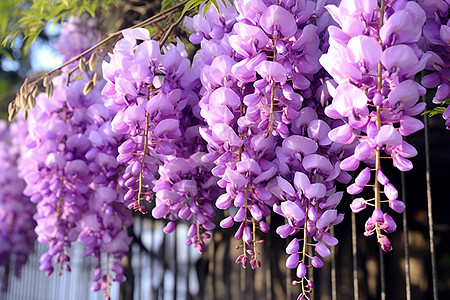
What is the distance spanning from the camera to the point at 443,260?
3400mm

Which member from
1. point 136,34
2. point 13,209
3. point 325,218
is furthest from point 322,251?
point 13,209

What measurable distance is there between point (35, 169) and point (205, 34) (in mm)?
717

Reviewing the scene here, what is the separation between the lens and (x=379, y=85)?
0.89 meters

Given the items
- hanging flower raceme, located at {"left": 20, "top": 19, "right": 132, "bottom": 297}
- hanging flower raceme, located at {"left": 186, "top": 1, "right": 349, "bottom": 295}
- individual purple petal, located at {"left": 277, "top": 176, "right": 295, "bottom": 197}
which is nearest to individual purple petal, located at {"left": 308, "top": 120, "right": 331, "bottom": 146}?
hanging flower raceme, located at {"left": 186, "top": 1, "right": 349, "bottom": 295}

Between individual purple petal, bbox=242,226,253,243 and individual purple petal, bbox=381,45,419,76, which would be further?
individual purple petal, bbox=242,226,253,243

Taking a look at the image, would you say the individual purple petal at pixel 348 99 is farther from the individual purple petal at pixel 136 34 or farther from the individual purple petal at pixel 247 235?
the individual purple petal at pixel 136 34

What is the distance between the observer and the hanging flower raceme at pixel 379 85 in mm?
876

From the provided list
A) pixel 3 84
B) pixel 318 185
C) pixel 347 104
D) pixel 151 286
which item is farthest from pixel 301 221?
pixel 3 84

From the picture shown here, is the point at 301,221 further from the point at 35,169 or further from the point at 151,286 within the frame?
the point at 151,286

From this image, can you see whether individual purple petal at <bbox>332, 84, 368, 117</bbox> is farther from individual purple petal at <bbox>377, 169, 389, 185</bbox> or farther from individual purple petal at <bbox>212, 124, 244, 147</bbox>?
individual purple petal at <bbox>212, 124, 244, 147</bbox>

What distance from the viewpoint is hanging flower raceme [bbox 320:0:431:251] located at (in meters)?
0.88

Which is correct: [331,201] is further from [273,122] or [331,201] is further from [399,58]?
[399,58]

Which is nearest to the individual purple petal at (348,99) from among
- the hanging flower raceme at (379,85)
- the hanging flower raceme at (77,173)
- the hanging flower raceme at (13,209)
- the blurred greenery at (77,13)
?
the hanging flower raceme at (379,85)

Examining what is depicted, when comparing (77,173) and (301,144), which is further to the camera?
(77,173)
